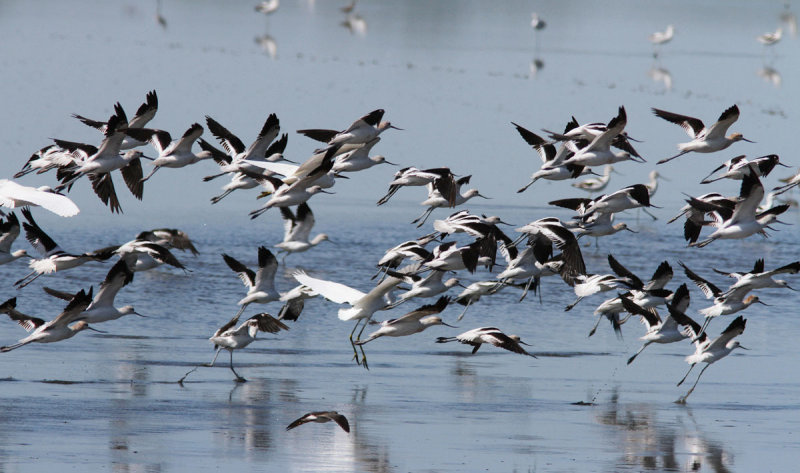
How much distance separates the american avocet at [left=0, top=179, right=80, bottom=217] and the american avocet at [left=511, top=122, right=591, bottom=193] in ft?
18.6

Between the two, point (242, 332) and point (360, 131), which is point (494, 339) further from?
point (242, 332)

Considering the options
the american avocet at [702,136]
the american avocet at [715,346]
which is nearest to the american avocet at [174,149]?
the american avocet at [702,136]

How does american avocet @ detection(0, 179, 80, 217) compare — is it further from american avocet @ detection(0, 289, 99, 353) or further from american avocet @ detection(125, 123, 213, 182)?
american avocet @ detection(125, 123, 213, 182)

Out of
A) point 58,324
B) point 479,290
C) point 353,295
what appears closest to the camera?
point 58,324

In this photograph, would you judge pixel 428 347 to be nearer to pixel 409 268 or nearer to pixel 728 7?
pixel 409 268

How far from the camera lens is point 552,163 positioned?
1551cm

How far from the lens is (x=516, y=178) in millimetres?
30219

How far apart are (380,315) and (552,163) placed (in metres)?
4.42

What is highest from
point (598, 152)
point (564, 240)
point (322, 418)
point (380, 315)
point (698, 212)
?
point (598, 152)

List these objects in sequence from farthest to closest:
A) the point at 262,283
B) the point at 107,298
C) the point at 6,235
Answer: the point at 262,283 < the point at 6,235 < the point at 107,298

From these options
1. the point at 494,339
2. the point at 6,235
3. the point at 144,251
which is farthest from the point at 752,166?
the point at 6,235

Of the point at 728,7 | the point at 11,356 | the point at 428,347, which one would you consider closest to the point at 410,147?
the point at 428,347

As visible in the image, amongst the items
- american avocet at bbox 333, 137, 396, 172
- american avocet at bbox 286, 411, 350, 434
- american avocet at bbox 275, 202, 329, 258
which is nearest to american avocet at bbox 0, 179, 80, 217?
american avocet at bbox 286, 411, 350, 434

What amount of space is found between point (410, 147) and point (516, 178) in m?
2.95
